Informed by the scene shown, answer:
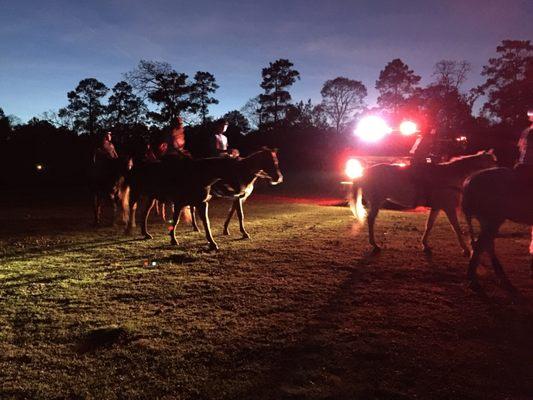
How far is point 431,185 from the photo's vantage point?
7.57 meters

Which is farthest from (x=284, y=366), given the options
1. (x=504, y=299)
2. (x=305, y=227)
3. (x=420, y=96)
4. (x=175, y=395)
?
(x=420, y=96)

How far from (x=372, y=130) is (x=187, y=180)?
10.0 metres

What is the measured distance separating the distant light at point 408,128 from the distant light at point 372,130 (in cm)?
89

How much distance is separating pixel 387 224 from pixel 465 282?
558cm

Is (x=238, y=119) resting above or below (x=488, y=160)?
above

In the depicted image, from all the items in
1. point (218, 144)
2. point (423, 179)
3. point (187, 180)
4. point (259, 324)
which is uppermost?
point (218, 144)

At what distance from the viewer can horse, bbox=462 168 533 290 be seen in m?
5.71

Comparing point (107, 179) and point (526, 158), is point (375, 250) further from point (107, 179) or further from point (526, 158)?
point (107, 179)

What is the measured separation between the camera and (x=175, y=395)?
3.10m

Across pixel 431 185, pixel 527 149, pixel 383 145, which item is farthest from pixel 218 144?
pixel 383 145

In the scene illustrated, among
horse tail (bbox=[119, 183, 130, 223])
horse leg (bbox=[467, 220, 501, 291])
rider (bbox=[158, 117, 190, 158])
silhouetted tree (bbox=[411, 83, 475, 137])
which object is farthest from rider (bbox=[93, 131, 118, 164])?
silhouetted tree (bbox=[411, 83, 475, 137])

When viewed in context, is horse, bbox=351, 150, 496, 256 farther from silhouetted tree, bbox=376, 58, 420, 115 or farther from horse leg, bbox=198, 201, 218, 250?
silhouetted tree, bbox=376, 58, 420, 115

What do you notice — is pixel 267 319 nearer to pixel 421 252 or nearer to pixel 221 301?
pixel 221 301

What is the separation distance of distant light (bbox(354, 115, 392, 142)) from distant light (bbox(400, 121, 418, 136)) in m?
0.89
